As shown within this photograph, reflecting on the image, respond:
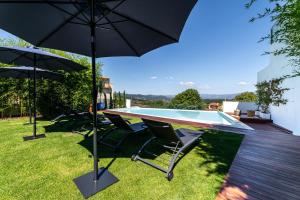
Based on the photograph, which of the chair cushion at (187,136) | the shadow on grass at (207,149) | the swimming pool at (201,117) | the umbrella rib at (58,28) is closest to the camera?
the umbrella rib at (58,28)

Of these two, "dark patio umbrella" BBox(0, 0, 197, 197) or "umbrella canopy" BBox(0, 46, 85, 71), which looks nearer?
"dark patio umbrella" BBox(0, 0, 197, 197)

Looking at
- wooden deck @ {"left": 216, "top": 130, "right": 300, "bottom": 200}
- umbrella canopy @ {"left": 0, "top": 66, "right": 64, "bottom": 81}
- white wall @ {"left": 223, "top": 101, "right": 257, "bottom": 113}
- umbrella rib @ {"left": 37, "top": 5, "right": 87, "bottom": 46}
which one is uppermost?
umbrella rib @ {"left": 37, "top": 5, "right": 87, "bottom": 46}

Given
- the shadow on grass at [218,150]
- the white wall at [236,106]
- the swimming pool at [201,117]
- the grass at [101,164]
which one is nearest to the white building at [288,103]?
the swimming pool at [201,117]

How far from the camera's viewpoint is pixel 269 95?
34.2 ft

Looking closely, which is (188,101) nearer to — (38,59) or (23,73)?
(23,73)

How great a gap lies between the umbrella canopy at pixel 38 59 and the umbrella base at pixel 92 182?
3.58 metres

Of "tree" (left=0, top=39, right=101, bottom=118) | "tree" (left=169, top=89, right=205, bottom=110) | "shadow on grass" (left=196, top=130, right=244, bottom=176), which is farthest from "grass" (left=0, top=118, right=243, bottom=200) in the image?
"tree" (left=169, top=89, right=205, bottom=110)

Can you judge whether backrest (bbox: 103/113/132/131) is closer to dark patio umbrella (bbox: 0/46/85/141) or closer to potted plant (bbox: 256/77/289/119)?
dark patio umbrella (bbox: 0/46/85/141)

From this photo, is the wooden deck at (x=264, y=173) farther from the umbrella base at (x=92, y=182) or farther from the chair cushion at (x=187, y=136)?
the umbrella base at (x=92, y=182)

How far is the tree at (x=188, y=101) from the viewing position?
1643cm

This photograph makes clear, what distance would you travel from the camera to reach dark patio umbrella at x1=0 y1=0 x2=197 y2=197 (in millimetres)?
2586

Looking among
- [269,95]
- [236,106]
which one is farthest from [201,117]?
[236,106]

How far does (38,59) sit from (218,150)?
20.4 feet

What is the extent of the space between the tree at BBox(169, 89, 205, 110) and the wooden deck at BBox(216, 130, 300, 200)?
11.1m
